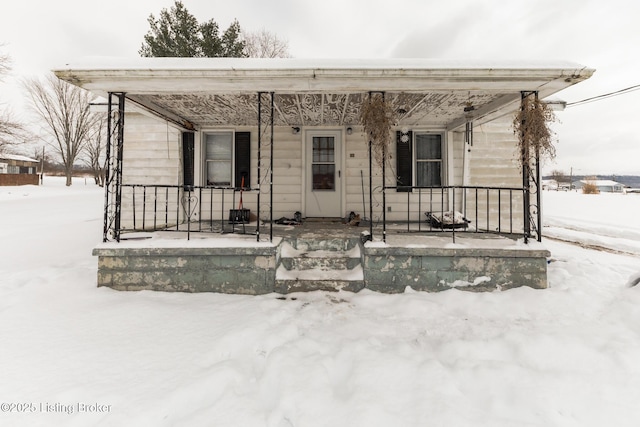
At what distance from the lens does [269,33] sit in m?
21.4

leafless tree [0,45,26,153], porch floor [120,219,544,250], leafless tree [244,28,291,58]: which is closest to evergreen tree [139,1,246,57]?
leafless tree [244,28,291,58]

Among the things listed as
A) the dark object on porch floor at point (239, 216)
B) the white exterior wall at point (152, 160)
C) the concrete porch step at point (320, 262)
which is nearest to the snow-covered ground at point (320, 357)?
the concrete porch step at point (320, 262)

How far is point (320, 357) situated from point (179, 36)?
54.0 ft

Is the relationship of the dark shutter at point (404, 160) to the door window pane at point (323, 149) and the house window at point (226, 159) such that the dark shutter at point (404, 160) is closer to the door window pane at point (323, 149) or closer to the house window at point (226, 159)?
the door window pane at point (323, 149)

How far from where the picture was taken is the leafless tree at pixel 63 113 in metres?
26.9

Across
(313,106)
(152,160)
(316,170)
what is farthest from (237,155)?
(313,106)

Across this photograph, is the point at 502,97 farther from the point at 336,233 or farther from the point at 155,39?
the point at 155,39

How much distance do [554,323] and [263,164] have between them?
19.0 ft

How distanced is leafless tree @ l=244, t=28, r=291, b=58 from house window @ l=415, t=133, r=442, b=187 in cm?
1792

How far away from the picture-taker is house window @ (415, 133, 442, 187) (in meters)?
6.71

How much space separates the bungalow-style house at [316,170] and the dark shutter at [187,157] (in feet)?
0.11

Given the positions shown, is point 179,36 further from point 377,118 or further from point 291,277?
point 291,277

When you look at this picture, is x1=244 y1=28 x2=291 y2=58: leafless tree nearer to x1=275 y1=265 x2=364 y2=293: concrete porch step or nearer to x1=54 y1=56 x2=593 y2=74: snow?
x1=54 y1=56 x2=593 y2=74: snow

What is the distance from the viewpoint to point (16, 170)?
116 feet
